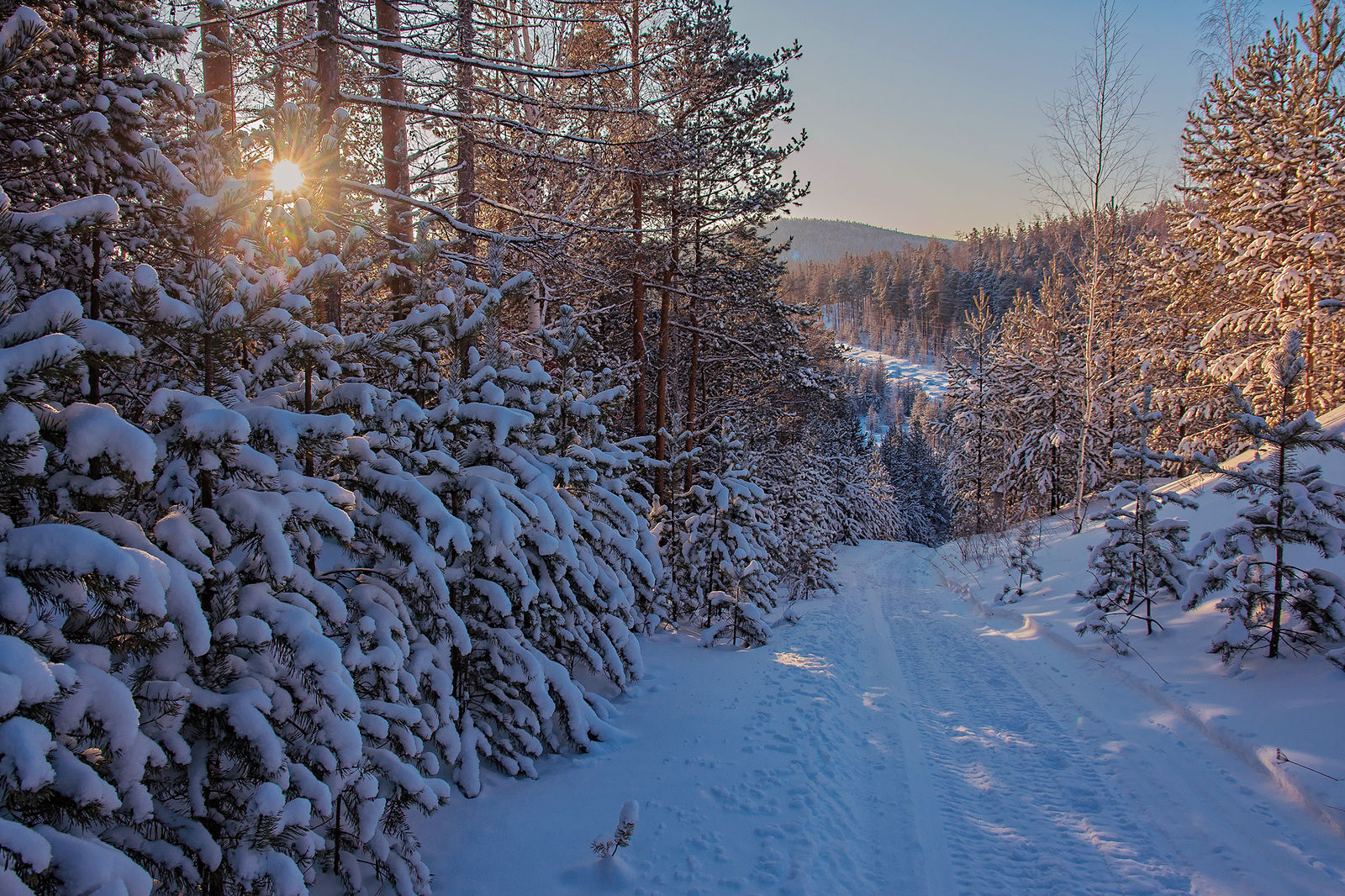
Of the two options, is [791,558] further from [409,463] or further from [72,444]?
[72,444]

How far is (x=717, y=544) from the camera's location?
9.20 meters

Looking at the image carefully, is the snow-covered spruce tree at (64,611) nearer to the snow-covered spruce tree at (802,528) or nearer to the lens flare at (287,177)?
the lens flare at (287,177)

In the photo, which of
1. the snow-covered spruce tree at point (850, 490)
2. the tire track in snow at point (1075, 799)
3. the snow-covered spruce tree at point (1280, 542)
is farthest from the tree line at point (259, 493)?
the snow-covered spruce tree at point (850, 490)

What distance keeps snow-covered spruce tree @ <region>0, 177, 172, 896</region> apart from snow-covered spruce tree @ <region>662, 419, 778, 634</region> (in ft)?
23.5

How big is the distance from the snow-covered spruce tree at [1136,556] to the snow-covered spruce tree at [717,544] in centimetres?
449

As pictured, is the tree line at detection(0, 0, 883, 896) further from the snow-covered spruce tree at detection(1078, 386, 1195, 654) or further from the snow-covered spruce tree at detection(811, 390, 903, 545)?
the snow-covered spruce tree at detection(811, 390, 903, 545)

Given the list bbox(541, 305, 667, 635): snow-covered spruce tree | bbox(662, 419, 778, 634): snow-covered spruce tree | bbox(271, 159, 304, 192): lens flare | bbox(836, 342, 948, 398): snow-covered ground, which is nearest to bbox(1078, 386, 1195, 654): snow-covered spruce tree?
bbox(662, 419, 778, 634): snow-covered spruce tree

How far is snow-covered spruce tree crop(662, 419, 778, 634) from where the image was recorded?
9.11m

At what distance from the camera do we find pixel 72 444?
220cm

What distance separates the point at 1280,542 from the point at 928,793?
437cm

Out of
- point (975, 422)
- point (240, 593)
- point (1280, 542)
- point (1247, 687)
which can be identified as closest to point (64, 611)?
point (240, 593)

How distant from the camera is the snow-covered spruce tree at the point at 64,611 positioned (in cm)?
175

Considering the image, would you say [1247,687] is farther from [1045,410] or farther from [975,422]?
[975,422]

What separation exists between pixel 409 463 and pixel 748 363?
11770 mm
